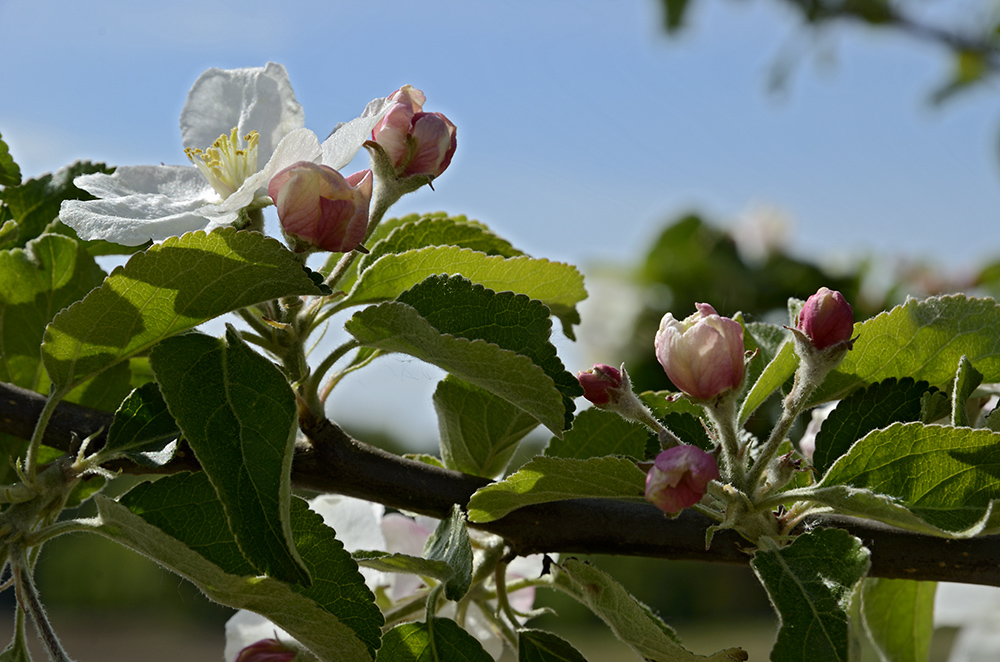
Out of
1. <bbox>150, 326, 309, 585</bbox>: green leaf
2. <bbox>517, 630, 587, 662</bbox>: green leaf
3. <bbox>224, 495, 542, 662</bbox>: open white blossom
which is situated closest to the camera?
<bbox>150, 326, 309, 585</bbox>: green leaf

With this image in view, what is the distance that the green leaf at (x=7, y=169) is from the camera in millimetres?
930

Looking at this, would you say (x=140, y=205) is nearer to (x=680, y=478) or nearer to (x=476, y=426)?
(x=476, y=426)

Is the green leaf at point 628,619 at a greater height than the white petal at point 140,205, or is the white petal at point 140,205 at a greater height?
the white petal at point 140,205

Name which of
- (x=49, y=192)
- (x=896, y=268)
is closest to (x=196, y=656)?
(x=896, y=268)

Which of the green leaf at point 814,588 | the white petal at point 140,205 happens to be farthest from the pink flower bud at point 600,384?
the white petal at point 140,205

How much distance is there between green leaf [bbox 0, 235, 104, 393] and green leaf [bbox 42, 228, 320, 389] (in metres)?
0.21

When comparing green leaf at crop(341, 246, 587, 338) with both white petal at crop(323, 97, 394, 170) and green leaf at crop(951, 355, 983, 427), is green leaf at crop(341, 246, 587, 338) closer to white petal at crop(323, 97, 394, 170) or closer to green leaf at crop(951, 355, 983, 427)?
white petal at crop(323, 97, 394, 170)

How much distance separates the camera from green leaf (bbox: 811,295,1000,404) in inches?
30.1

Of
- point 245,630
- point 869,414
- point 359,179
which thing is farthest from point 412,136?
point 245,630

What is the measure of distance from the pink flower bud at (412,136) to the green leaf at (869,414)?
14.7 inches

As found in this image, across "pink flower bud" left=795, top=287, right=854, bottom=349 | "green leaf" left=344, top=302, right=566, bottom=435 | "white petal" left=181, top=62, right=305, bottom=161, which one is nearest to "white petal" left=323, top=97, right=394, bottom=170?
"green leaf" left=344, top=302, right=566, bottom=435

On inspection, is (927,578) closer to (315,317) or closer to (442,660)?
(442,660)

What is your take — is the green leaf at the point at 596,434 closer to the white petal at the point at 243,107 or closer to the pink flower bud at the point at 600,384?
the pink flower bud at the point at 600,384

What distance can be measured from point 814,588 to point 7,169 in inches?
32.2
